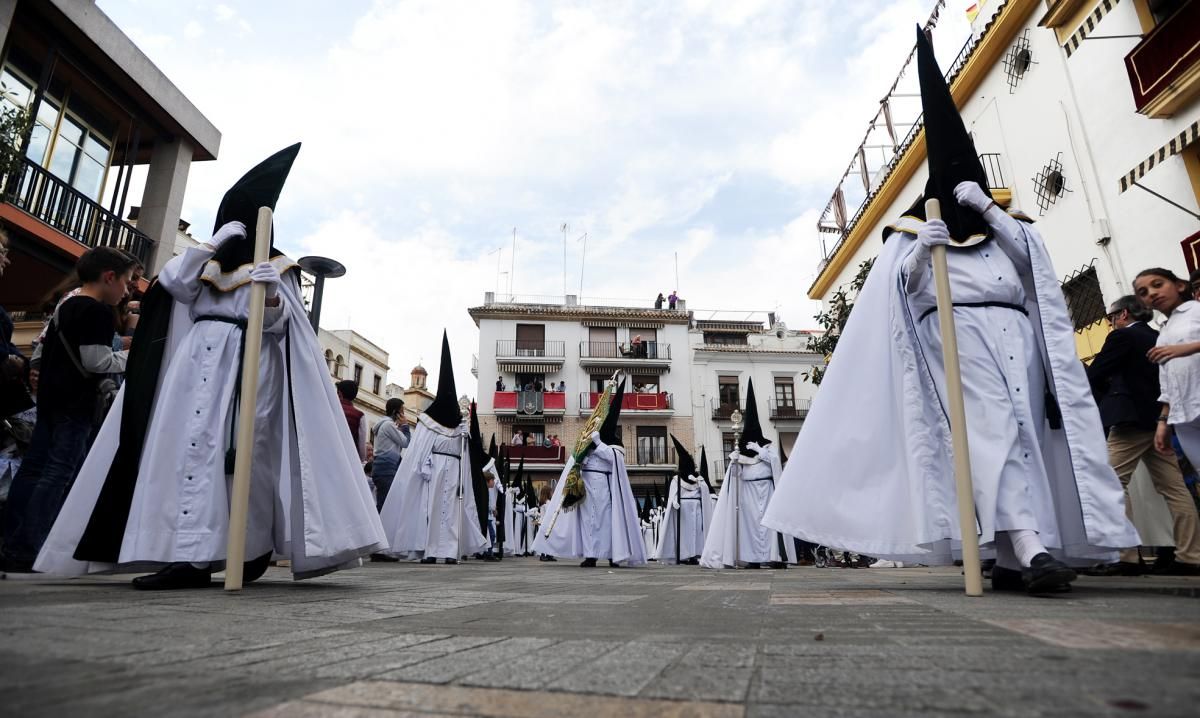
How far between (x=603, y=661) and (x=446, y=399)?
8223mm

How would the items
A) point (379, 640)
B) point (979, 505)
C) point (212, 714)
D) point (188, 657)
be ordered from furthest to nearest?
point (979, 505) → point (379, 640) → point (188, 657) → point (212, 714)

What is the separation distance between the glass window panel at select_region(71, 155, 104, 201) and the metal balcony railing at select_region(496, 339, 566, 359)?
24.7 m

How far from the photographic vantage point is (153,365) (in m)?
3.57

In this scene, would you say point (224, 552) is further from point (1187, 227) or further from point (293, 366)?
point (1187, 227)

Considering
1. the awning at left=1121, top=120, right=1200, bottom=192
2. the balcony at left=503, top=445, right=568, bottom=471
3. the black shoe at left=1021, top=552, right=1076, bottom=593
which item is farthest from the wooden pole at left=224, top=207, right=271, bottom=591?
the balcony at left=503, top=445, right=568, bottom=471

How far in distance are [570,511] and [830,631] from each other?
7.58 metres

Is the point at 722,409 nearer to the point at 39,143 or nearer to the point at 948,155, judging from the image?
the point at 39,143

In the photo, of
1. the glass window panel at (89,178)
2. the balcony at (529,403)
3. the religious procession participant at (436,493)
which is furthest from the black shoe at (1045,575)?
the balcony at (529,403)

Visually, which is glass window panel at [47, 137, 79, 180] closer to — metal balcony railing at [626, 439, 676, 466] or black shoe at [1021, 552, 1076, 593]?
black shoe at [1021, 552, 1076, 593]

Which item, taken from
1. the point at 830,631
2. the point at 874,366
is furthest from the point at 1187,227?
the point at 830,631

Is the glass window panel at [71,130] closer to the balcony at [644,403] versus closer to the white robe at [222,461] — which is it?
the white robe at [222,461]

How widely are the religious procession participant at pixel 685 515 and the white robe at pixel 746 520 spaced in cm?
314

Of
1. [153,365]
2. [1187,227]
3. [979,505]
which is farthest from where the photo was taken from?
[1187,227]

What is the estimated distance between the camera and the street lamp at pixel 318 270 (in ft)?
23.4
